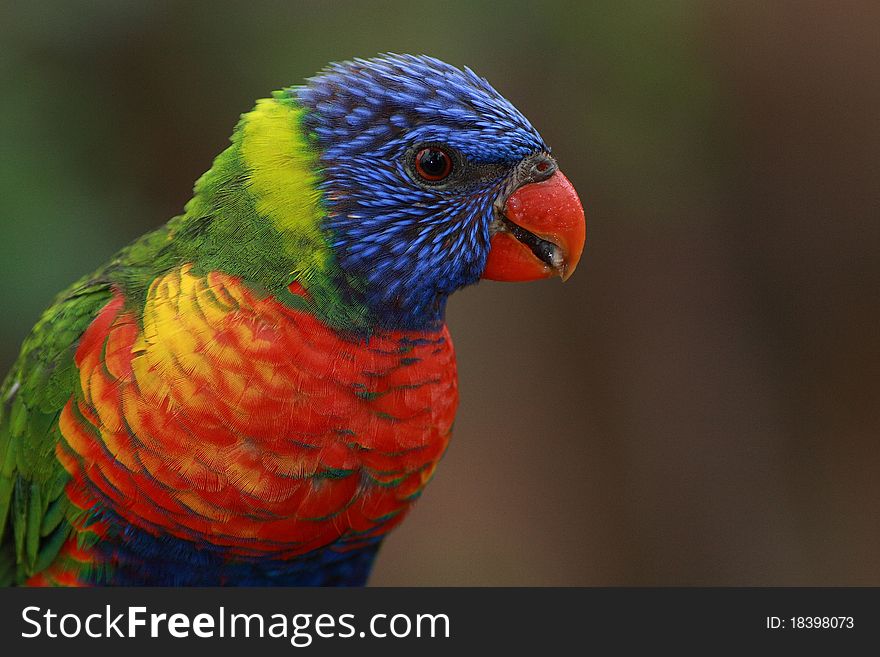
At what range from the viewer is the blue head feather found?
147cm

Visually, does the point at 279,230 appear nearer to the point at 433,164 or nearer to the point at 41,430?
the point at 433,164

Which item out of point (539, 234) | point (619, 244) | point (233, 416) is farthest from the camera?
point (619, 244)

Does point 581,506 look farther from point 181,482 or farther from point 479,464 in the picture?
point 181,482

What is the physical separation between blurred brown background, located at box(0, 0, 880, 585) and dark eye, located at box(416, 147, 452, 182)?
89cm

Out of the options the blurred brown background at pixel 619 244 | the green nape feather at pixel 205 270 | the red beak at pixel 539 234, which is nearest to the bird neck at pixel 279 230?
the green nape feather at pixel 205 270

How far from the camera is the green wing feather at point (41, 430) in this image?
63.0 inches

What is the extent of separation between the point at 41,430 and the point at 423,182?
0.90m

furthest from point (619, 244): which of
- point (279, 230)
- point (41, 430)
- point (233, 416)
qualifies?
point (41, 430)

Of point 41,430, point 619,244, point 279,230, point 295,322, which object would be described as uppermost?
point 279,230

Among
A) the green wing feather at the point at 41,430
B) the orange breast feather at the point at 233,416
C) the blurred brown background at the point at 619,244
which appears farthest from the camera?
the blurred brown background at the point at 619,244

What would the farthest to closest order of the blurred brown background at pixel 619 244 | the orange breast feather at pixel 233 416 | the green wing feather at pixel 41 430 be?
the blurred brown background at pixel 619 244 < the green wing feather at pixel 41 430 < the orange breast feather at pixel 233 416

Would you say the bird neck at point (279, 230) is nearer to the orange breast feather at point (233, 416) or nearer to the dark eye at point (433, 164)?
the orange breast feather at point (233, 416)

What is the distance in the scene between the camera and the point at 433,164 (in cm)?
149

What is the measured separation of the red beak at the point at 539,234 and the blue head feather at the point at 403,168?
0.04m
